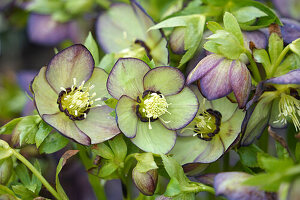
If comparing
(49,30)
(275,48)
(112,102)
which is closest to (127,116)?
(112,102)

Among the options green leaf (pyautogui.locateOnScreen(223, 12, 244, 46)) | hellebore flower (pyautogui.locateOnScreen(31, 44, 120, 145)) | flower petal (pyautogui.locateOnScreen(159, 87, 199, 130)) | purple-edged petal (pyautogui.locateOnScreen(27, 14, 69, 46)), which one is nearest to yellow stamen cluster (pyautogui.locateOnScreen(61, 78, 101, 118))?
hellebore flower (pyautogui.locateOnScreen(31, 44, 120, 145))

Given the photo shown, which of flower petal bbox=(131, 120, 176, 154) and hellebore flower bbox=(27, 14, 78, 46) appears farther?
hellebore flower bbox=(27, 14, 78, 46)

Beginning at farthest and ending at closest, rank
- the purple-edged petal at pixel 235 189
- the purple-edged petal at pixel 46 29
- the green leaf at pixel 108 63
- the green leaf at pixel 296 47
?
the purple-edged petal at pixel 46 29, the green leaf at pixel 108 63, the green leaf at pixel 296 47, the purple-edged petal at pixel 235 189

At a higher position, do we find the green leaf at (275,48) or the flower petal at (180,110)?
the green leaf at (275,48)

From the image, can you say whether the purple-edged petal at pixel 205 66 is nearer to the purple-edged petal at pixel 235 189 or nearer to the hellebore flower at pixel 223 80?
the hellebore flower at pixel 223 80

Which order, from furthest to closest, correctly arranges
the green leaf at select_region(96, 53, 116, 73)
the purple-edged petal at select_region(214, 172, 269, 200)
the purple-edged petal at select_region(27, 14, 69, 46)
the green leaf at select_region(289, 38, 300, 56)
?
the purple-edged petal at select_region(27, 14, 69, 46) → the green leaf at select_region(96, 53, 116, 73) → the green leaf at select_region(289, 38, 300, 56) → the purple-edged petal at select_region(214, 172, 269, 200)

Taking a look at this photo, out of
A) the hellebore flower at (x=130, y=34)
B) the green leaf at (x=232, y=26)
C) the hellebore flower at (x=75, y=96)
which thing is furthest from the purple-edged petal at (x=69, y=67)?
the green leaf at (x=232, y=26)

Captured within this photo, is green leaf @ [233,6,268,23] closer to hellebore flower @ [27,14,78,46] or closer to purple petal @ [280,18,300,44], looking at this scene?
purple petal @ [280,18,300,44]
